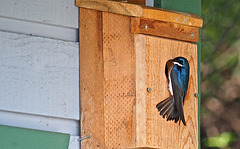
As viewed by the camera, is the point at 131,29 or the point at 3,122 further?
the point at 131,29

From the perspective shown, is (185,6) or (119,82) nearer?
(119,82)

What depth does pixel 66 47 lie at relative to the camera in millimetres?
2387

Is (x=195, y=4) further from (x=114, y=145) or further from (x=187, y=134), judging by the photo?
(x=114, y=145)

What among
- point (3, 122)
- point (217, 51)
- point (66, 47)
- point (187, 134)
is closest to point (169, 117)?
point (187, 134)

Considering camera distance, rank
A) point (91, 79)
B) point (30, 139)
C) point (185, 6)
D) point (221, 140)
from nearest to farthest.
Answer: point (30, 139) < point (91, 79) < point (185, 6) < point (221, 140)

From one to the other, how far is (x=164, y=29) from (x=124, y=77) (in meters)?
0.33

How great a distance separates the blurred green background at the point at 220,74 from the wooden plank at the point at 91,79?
2.69 m

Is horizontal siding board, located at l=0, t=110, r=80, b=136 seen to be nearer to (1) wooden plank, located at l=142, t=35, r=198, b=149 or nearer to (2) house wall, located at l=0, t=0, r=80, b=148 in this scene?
(2) house wall, located at l=0, t=0, r=80, b=148

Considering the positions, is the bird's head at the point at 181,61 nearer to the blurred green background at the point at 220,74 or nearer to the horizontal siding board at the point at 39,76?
the horizontal siding board at the point at 39,76

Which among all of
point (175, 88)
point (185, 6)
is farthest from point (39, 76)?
point (185, 6)

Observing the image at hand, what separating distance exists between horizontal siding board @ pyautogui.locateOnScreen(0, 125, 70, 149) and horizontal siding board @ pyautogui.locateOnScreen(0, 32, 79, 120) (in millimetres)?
76

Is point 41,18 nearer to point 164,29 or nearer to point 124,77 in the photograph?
point 124,77

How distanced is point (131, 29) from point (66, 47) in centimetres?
28

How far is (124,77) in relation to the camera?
7.84 ft
